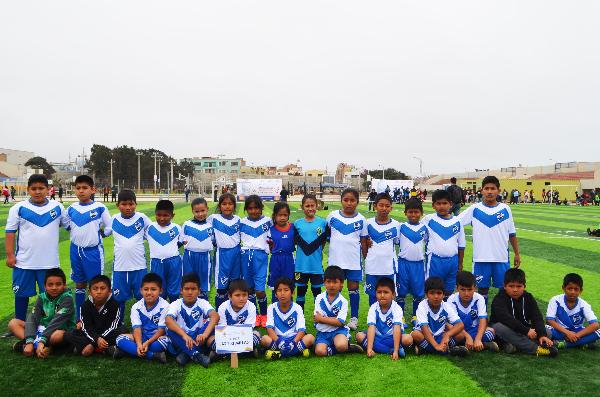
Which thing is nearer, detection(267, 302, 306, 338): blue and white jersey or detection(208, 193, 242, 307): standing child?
detection(267, 302, 306, 338): blue and white jersey

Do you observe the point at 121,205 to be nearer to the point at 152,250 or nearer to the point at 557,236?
the point at 152,250

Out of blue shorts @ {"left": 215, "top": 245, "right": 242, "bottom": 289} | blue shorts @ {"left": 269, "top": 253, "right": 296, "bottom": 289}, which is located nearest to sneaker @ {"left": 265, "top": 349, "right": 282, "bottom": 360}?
blue shorts @ {"left": 269, "top": 253, "right": 296, "bottom": 289}

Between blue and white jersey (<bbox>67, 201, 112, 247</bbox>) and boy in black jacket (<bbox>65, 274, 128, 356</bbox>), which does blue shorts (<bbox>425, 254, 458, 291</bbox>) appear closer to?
boy in black jacket (<bbox>65, 274, 128, 356</bbox>)

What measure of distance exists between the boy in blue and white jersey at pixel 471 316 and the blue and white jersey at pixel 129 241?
3.65m

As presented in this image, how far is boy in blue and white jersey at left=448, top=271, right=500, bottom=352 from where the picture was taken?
15.5ft

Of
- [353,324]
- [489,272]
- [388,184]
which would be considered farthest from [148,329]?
[388,184]

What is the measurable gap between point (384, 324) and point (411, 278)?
3.23 ft

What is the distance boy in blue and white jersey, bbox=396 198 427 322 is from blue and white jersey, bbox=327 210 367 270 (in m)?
0.50

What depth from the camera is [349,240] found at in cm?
557

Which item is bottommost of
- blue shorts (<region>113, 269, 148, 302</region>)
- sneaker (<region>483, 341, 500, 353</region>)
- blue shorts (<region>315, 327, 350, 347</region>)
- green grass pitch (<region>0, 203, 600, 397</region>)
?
green grass pitch (<region>0, 203, 600, 397</region>)

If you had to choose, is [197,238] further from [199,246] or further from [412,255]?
[412,255]

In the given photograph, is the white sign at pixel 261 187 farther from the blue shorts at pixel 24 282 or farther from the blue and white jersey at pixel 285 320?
the blue and white jersey at pixel 285 320

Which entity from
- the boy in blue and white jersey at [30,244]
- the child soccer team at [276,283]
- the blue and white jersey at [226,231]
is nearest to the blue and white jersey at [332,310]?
the child soccer team at [276,283]

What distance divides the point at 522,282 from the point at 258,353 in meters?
2.89
